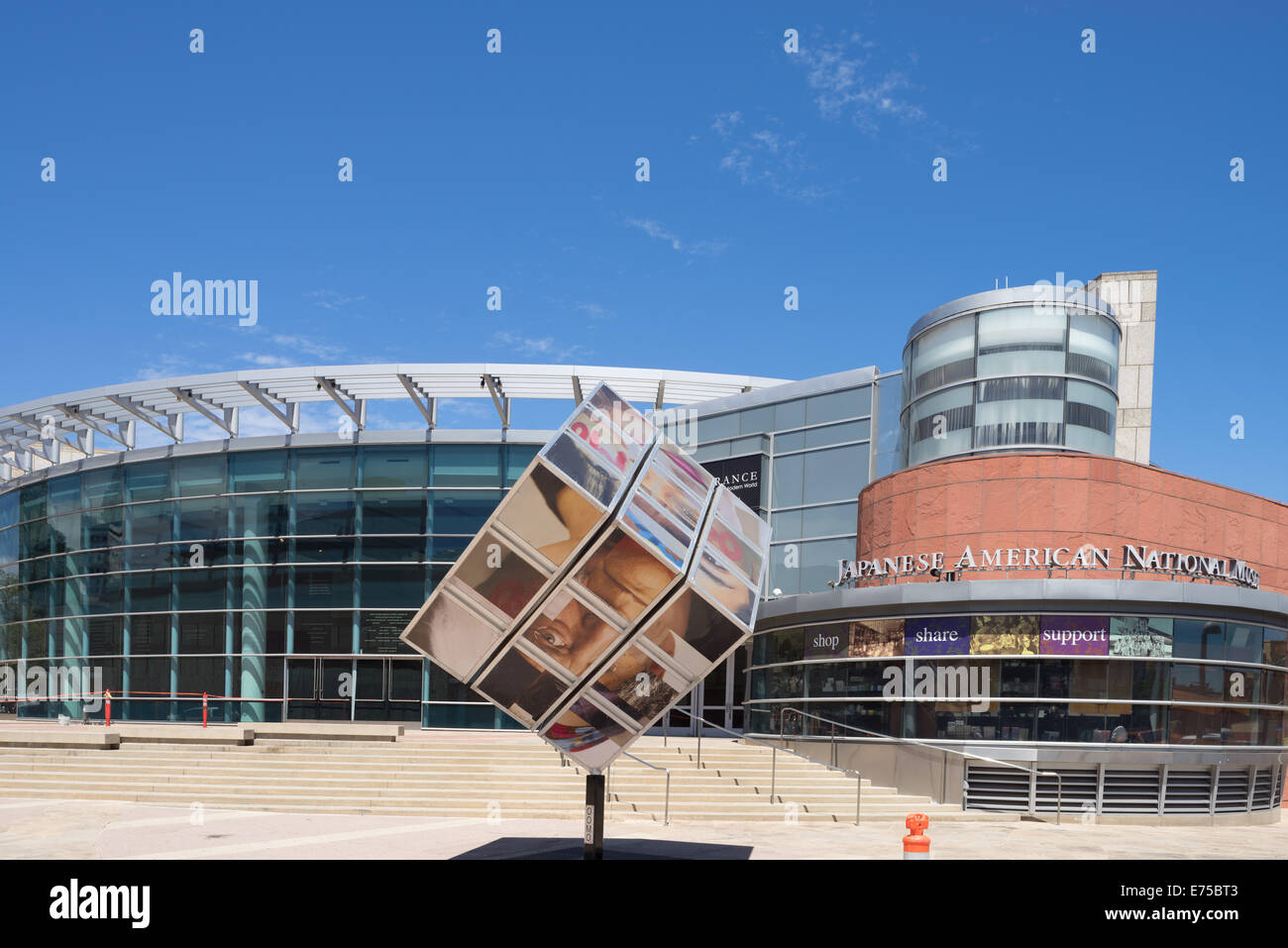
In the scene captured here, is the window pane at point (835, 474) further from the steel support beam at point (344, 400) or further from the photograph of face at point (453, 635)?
the photograph of face at point (453, 635)

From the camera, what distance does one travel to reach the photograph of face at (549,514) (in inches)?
387

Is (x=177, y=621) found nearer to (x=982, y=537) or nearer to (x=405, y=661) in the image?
(x=405, y=661)

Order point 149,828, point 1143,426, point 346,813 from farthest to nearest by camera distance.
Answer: point 1143,426 → point 346,813 → point 149,828

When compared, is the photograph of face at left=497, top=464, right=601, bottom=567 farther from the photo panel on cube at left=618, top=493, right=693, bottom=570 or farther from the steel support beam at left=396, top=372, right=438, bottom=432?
the steel support beam at left=396, top=372, right=438, bottom=432

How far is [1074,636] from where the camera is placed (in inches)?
896

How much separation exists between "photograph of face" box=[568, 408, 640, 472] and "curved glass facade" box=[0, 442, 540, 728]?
26.2 meters

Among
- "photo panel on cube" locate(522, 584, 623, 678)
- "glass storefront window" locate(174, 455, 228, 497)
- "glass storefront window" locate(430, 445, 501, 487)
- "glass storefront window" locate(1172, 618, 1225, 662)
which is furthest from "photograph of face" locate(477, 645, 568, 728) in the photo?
"glass storefront window" locate(174, 455, 228, 497)

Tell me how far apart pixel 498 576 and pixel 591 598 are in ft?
2.77

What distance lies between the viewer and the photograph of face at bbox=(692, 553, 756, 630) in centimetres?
1023

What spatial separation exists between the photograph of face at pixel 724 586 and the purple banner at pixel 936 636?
1394 cm

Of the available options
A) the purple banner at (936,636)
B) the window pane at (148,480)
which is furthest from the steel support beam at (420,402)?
the purple banner at (936,636)

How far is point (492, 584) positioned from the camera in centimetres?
1002

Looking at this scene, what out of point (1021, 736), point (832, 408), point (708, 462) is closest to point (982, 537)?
point (1021, 736)
